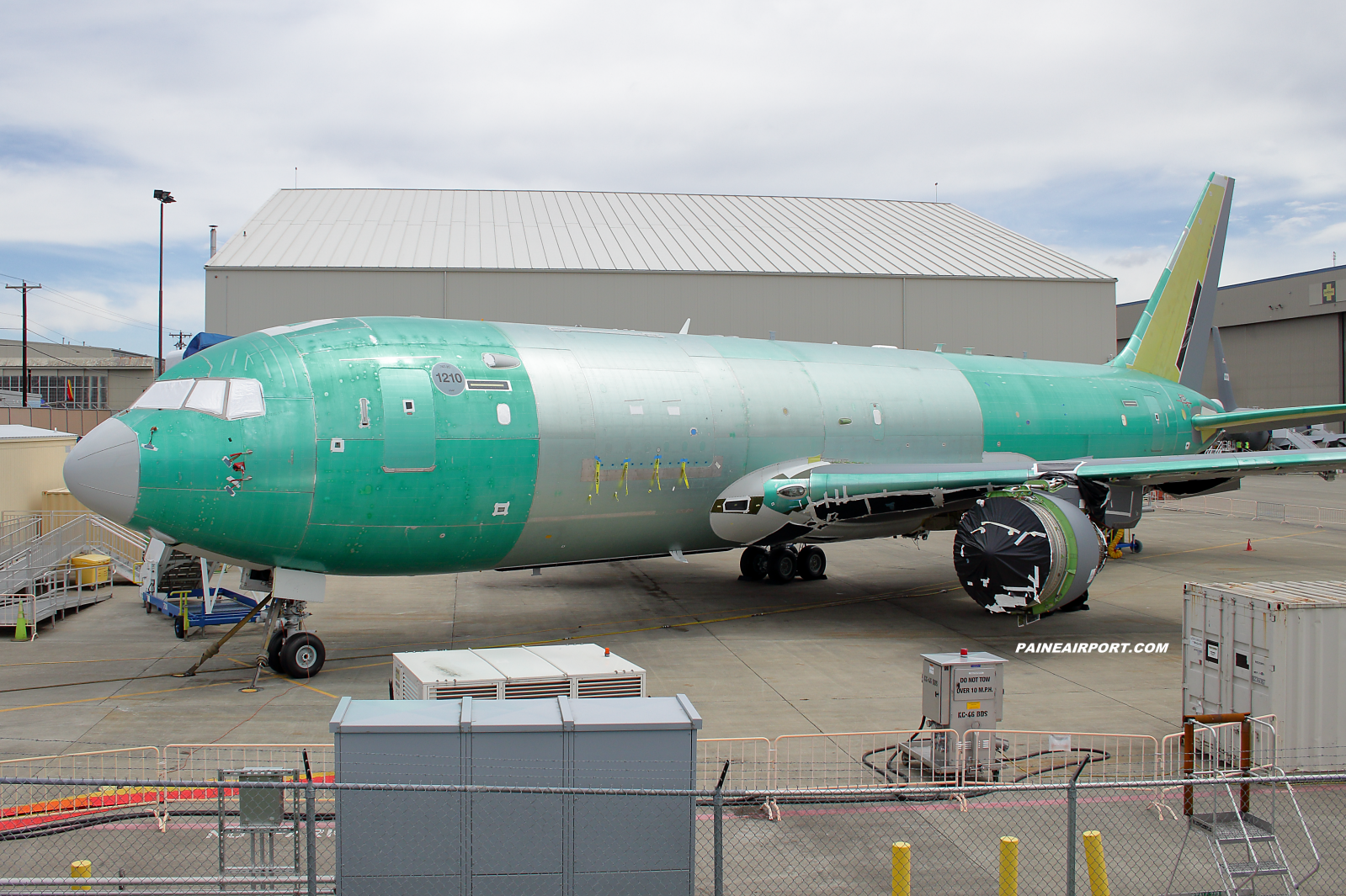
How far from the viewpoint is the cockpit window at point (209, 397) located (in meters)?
12.9

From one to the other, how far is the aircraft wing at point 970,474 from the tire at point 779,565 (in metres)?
4.90

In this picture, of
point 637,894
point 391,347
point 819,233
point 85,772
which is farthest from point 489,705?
point 819,233

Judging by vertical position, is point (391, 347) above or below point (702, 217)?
below

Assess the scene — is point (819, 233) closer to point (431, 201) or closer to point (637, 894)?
point (431, 201)

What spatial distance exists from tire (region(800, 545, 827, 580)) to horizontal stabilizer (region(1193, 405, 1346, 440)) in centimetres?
1052

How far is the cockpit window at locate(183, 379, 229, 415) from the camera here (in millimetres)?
12852

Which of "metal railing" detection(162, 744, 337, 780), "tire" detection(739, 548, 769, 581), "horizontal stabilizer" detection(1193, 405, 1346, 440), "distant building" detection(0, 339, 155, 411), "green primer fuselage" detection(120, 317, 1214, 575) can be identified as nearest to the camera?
"metal railing" detection(162, 744, 337, 780)

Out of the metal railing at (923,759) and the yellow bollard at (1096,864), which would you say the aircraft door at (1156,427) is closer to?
the metal railing at (923,759)

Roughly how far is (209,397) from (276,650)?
375 cm

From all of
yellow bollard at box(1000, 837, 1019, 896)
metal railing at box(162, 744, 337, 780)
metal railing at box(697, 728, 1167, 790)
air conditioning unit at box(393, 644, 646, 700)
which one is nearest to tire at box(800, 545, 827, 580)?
metal railing at box(697, 728, 1167, 790)

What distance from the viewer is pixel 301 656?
1372 centimetres

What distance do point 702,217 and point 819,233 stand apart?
4.97 metres

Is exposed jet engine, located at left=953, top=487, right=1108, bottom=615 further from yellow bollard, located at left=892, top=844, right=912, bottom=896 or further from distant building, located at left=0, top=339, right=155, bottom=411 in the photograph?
distant building, located at left=0, top=339, right=155, bottom=411

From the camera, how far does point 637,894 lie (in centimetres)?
664
